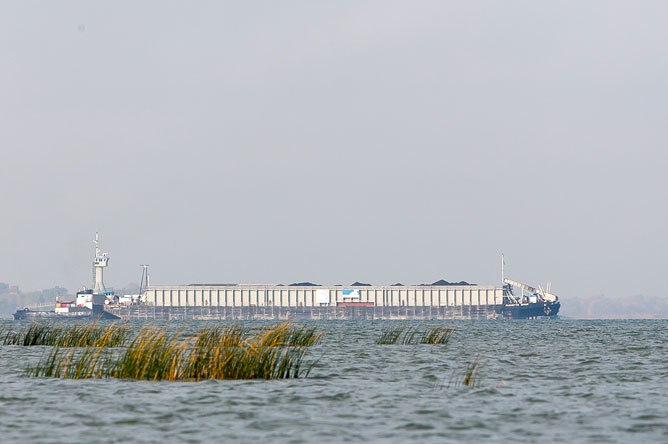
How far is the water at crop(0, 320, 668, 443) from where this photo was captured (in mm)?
16312

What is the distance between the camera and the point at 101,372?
25641mm

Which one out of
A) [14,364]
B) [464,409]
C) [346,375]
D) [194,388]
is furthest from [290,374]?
[14,364]

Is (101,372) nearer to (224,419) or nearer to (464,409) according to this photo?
(224,419)

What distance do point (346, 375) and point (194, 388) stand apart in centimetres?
617

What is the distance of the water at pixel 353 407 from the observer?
1631 cm

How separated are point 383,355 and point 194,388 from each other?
15.2 meters

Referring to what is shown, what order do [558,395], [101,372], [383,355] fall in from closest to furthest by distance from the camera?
[558,395] < [101,372] < [383,355]

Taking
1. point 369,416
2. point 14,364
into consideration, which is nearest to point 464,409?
point 369,416

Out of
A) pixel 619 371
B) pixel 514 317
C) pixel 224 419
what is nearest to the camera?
pixel 224 419

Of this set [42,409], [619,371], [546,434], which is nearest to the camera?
[546,434]

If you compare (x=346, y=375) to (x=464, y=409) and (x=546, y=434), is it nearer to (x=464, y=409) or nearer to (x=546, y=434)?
(x=464, y=409)

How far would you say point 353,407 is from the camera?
1983 centimetres

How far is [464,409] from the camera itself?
19.5 m

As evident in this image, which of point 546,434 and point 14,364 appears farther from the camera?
point 14,364
